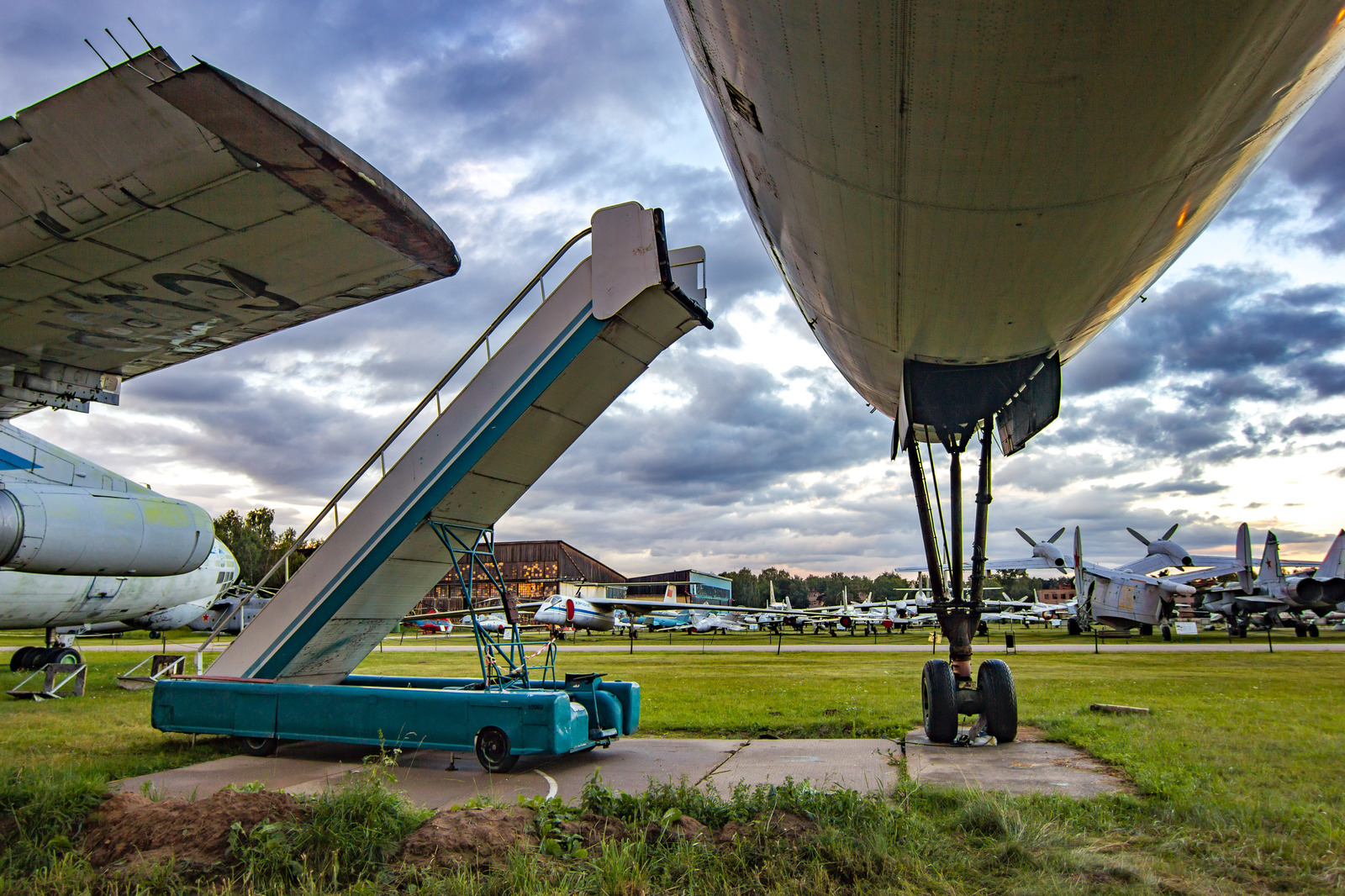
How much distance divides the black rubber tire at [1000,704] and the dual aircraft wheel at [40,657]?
52.0ft

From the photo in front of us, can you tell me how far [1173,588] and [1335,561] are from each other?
4920mm

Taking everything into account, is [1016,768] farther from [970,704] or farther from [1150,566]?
[1150,566]

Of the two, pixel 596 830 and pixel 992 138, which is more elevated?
pixel 992 138

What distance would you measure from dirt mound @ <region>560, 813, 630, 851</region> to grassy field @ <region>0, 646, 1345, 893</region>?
1.06 ft

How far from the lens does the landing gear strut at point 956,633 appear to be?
6770mm

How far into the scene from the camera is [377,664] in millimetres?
19453

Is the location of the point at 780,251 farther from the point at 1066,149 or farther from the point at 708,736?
the point at 708,736

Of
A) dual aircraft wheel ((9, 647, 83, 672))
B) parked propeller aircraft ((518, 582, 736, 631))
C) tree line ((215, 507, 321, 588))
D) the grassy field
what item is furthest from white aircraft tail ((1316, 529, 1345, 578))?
tree line ((215, 507, 321, 588))

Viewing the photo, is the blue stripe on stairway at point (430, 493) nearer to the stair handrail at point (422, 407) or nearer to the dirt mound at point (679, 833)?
the stair handrail at point (422, 407)

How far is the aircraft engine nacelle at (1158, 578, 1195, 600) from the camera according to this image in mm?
28542

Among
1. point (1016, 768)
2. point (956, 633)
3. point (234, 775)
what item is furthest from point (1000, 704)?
point (234, 775)

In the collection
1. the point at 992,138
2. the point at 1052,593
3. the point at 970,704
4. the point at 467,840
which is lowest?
the point at 1052,593

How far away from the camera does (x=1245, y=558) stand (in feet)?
96.7

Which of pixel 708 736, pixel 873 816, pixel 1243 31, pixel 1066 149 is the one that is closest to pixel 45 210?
pixel 1066 149
